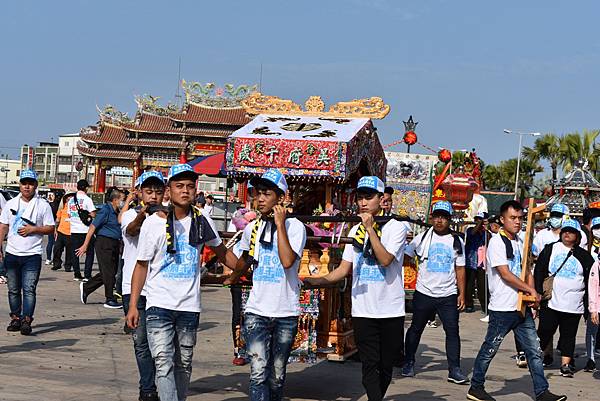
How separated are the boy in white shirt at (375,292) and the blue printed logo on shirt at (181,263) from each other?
4.20 ft

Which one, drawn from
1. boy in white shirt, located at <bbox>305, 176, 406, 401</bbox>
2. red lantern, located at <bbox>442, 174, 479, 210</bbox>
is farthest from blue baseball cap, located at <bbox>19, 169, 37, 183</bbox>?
red lantern, located at <bbox>442, 174, 479, 210</bbox>

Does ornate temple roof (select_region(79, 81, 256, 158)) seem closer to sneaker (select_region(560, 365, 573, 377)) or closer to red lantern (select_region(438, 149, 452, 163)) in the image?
red lantern (select_region(438, 149, 452, 163))

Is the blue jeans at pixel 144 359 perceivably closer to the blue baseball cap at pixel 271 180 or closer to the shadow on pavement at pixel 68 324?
the blue baseball cap at pixel 271 180

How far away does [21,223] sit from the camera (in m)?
10.7

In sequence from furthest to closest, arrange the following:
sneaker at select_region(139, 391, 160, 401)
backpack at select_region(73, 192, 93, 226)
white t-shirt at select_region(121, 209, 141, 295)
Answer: backpack at select_region(73, 192, 93, 226) < white t-shirt at select_region(121, 209, 141, 295) < sneaker at select_region(139, 391, 160, 401)

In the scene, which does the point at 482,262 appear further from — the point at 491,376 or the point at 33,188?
the point at 33,188

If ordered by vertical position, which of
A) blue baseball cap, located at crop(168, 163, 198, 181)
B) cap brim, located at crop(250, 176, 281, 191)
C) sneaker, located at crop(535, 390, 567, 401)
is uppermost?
blue baseball cap, located at crop(168, 163, 198, 181)

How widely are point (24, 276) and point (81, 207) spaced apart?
26.1ft

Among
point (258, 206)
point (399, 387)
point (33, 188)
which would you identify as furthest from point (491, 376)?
point (33, 188)

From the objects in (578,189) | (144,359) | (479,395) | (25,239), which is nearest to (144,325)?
(144,359)

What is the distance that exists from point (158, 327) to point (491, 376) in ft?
16.1

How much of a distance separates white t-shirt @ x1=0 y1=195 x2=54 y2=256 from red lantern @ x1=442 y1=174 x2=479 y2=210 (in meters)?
9.82

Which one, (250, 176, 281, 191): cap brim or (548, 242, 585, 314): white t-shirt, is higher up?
(250, 176, 281, 191): cap brim

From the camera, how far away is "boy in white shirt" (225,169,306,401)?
6363 millimetres
